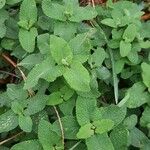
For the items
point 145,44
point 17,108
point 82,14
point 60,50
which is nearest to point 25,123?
point 17,108

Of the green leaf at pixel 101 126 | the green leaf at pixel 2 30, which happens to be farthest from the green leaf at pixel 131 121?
the green leaf at pixel 2 30

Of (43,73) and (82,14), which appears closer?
(43,73)

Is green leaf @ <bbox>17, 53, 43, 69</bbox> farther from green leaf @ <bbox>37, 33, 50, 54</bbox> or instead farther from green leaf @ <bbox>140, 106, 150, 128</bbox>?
green leaf @ <bbox>140, 106, 150, 128</bbox>

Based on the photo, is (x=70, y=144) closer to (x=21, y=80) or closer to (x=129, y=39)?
(x=21, y=80)

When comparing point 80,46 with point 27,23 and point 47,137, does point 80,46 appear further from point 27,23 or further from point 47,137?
point 47,137

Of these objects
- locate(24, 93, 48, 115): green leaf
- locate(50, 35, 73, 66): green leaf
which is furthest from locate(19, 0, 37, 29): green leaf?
locate(24, 93, 48, 115): green leaf

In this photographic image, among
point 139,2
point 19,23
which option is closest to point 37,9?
point 19,23

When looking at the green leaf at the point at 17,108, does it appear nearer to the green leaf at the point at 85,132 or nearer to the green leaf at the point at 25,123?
the green leaf at the point at 25,123
